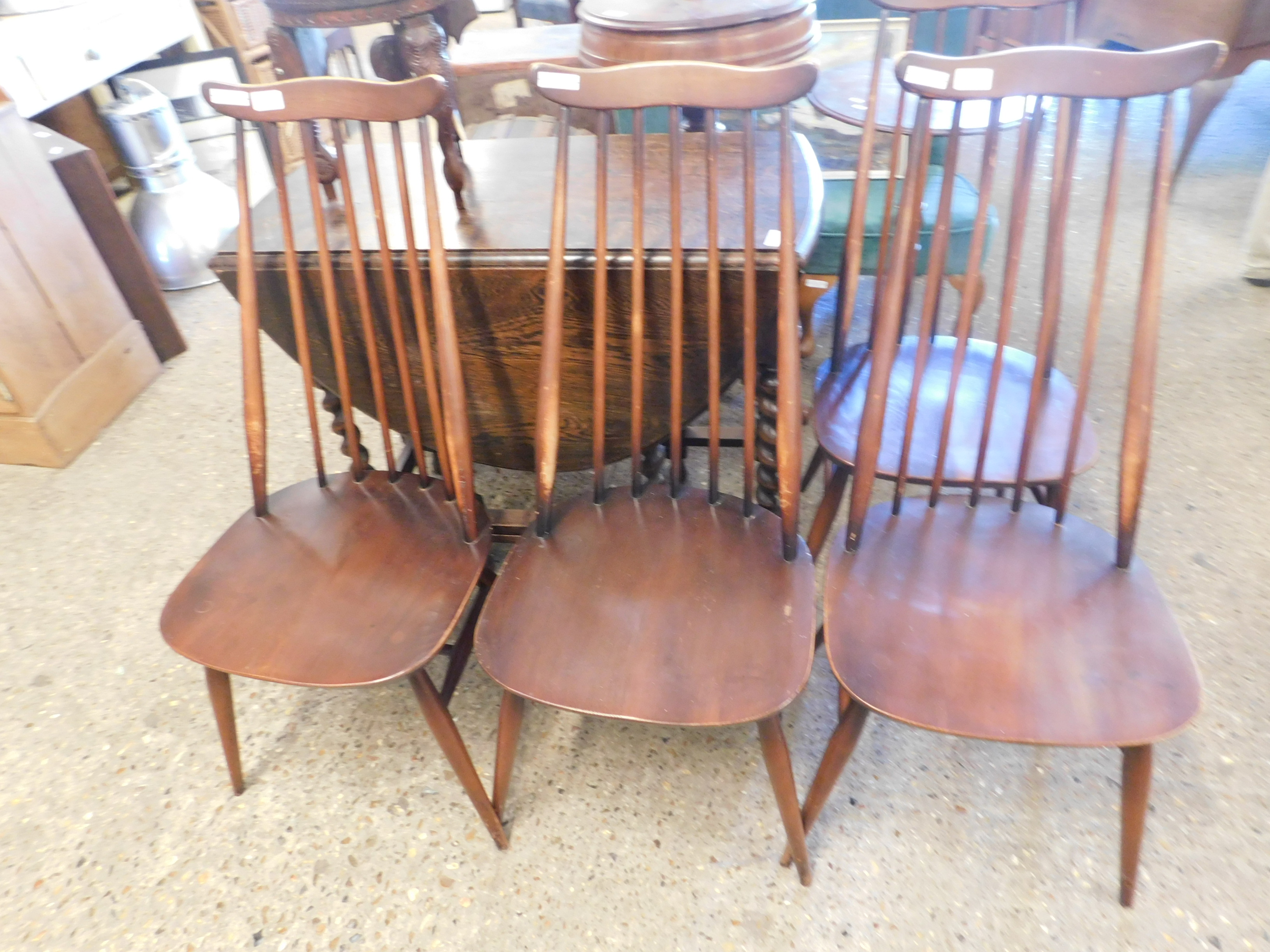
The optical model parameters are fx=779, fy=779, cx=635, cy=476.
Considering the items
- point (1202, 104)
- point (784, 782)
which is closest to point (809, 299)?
point (784, 782)

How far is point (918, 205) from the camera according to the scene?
964 mm

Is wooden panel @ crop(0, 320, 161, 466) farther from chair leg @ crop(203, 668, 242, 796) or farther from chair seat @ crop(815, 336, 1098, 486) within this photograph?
chair seat @ crop(815, 336, 1098, 486)

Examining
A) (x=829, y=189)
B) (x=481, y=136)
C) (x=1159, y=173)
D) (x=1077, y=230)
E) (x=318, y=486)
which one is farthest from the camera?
(x=481, y=136)

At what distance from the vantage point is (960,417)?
4.09 feet

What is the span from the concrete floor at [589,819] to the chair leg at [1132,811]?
0.19 ft

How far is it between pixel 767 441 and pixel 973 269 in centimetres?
54

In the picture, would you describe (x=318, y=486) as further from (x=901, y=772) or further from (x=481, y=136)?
(x=481, y=136)

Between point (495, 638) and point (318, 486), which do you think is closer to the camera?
point (495, 638)

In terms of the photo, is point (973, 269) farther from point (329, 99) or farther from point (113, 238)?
point (113, 238)

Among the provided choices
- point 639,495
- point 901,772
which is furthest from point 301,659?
point 901,772

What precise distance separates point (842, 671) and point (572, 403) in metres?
0.66

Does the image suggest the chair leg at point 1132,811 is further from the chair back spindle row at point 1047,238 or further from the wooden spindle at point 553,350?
the wooden spindle at point 553,350

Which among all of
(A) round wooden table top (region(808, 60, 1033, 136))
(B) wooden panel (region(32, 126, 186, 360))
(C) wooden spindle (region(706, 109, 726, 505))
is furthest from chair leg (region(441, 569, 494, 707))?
(B) wooden panel (region(32, 126, 186, 360))

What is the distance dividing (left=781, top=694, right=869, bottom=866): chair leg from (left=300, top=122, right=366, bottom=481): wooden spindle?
85 centimetres
